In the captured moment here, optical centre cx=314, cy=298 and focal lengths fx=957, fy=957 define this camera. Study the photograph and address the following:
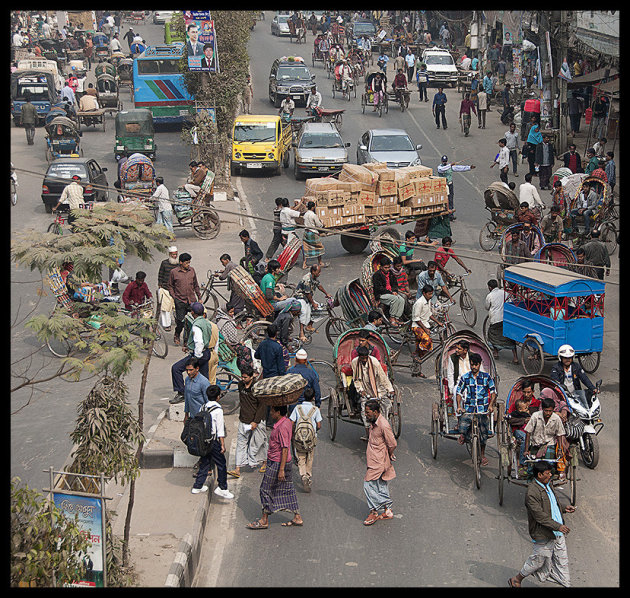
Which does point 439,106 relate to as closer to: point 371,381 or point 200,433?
point 371,381

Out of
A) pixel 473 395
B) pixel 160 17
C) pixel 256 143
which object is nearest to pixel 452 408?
pixel 473 395

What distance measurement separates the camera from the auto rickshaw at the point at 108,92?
41.7 m

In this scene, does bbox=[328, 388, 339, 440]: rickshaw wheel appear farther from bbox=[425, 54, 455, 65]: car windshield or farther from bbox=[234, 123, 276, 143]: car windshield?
bbox=[425, 54, 455, 65]: car windshield

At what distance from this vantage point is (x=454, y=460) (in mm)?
12352

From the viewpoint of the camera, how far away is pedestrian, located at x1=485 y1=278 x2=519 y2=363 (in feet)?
50.9

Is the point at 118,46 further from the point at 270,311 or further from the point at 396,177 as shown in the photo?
the point at 270,311

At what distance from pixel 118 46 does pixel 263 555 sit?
49.8m

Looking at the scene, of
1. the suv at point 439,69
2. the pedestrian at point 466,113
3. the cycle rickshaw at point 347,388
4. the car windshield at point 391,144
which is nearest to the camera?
the cycle rickshaw at point 347,388

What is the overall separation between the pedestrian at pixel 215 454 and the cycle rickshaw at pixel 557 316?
5.47 m

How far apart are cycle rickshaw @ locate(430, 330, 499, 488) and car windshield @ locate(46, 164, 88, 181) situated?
51.3ft

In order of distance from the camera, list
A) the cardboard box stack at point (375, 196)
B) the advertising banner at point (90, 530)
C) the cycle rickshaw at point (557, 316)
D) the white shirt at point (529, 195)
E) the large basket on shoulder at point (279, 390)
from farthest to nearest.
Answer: the white shirt at point (529, 195)
the cardboard box stack at point (375, 196)
the cycle rickshaw at point (557, 316)
the large basket on shoulder at point (279, 390)
the advertising banner at point (90, 530)

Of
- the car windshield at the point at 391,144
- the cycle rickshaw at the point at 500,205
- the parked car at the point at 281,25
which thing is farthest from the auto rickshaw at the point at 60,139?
the parked car at the point at 281,25

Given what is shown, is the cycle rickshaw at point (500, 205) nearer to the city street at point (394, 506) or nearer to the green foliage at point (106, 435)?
the city street at point (394, 506)
